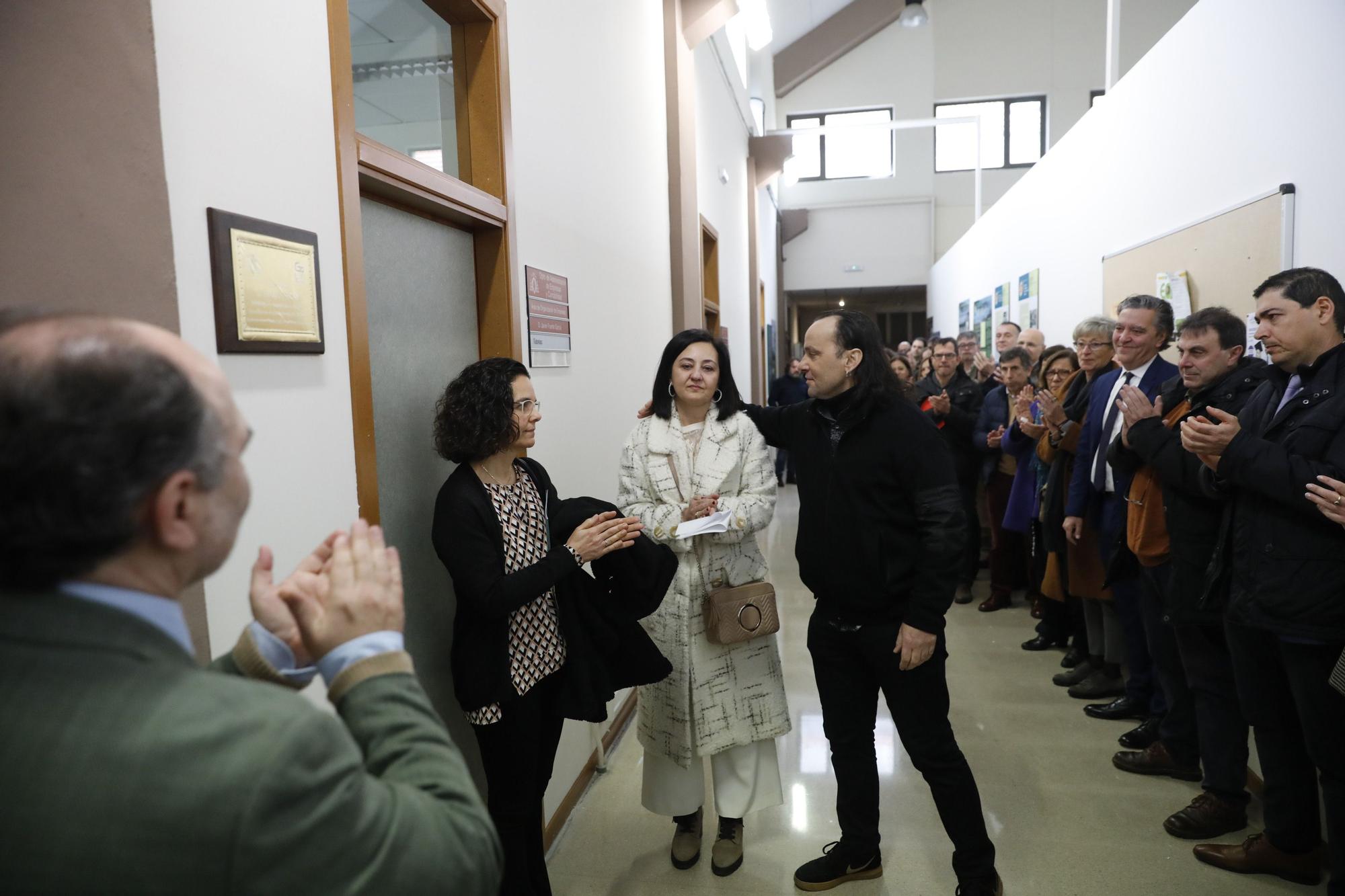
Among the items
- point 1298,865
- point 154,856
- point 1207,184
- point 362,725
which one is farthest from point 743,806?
point 1207,184

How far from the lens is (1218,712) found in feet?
8.37

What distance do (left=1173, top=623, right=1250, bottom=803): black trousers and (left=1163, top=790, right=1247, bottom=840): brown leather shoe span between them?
3 cm

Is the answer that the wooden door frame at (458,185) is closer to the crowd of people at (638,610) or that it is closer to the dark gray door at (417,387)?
the dark gray door at (417,387)

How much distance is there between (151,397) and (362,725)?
38cm

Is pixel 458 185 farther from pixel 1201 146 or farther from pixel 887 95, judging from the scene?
pixel 887 95

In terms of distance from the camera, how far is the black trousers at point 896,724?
2189 millimetres

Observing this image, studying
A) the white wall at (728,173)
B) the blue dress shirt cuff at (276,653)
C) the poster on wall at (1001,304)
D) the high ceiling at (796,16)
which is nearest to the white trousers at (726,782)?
the blue dress shirt cuff at (276,653)

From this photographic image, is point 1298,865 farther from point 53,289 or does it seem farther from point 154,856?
point 53,289

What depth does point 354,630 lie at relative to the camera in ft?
2.90

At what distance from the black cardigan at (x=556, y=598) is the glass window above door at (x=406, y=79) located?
1.01m

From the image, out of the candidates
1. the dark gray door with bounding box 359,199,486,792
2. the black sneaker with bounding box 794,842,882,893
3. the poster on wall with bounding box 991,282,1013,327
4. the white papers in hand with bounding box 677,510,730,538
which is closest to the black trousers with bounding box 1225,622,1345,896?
the black sneaker with bounding box 794,842,882,893

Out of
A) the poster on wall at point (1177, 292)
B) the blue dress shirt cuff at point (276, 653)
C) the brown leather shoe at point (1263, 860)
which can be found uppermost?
the poster on wall at point (1177, 292)

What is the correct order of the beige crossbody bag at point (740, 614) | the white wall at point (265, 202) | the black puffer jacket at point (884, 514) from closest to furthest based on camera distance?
Answer: the white wall at point (265, 202), the black puffer jacket at point (884, 514), the beige crossbody bag at point (740, 614)

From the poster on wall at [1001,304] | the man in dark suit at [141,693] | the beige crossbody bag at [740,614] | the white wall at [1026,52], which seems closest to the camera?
the man in dark suit at [141,693]
